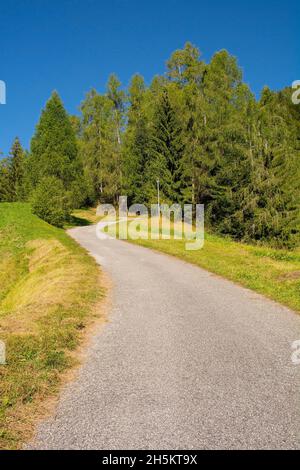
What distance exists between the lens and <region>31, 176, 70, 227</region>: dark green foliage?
3450 centimetres

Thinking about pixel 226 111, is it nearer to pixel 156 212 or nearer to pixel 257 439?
pixel 156 212

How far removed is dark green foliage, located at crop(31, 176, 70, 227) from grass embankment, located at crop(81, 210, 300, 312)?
1246 centimetres

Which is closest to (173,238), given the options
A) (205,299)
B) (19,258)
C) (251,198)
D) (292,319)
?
(251,198)

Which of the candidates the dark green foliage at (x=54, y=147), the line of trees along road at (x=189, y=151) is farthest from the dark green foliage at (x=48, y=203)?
the dark green foliage at (x=54, y=147)

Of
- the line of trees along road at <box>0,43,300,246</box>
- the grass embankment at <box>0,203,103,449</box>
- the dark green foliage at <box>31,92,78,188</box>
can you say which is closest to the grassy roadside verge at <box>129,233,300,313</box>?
the grass embankment at <box>0,203,103,449</box>

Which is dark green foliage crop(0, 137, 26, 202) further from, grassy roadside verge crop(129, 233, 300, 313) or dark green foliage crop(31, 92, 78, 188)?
grassy roadside verge crop(129, 233, 300, 313)

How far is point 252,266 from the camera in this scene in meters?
16.1

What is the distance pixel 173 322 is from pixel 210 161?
32.3 m

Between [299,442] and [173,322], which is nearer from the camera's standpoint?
[299,442]

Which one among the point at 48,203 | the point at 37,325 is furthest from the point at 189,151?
the point at 37,325

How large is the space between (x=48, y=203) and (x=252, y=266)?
23677mm

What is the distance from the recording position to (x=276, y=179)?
1221 inches

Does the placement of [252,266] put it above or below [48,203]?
below

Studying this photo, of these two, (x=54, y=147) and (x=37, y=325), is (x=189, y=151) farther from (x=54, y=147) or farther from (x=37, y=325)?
(x=37, y=325)
